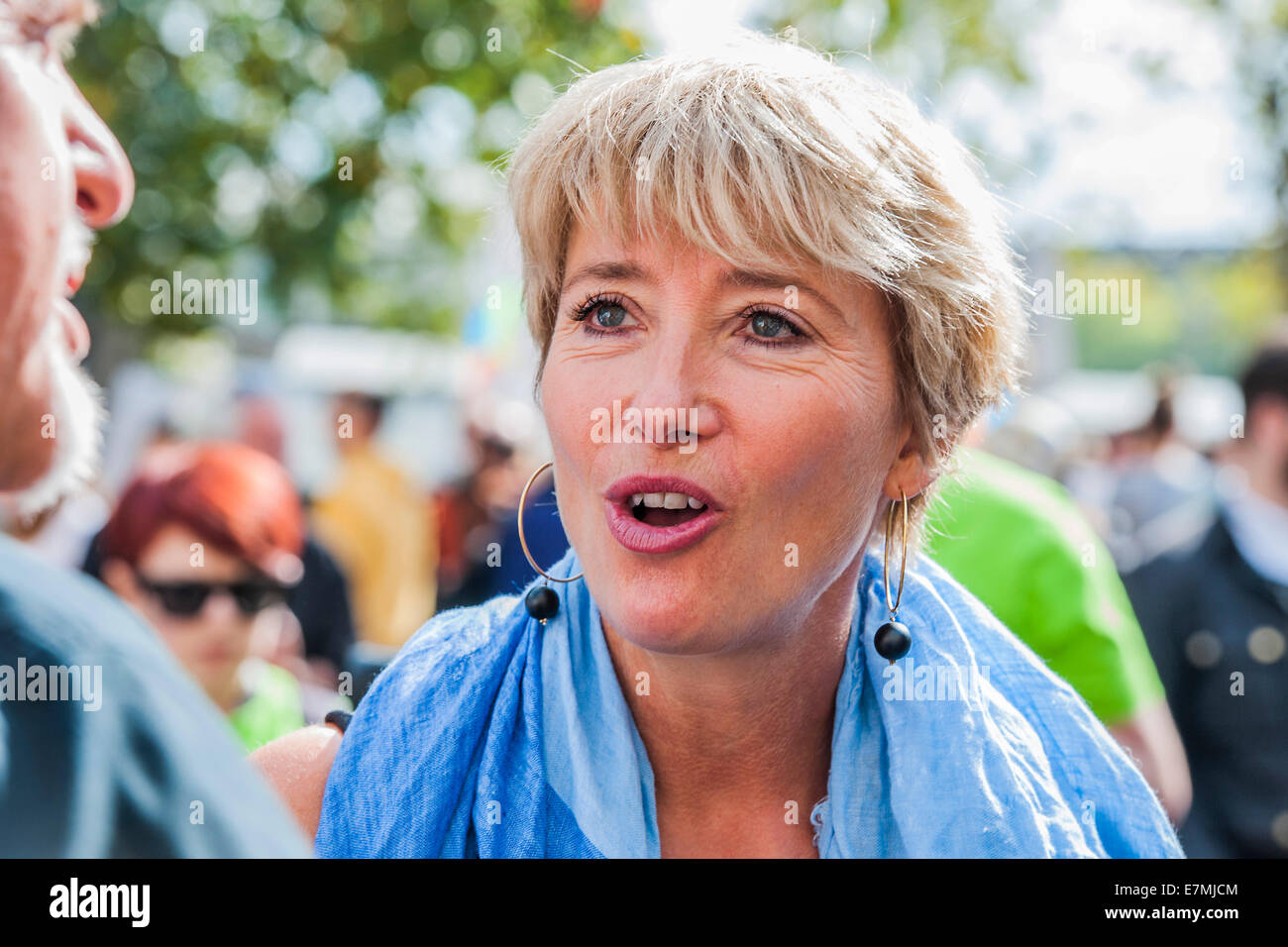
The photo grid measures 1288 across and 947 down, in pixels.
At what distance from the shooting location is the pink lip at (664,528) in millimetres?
1640

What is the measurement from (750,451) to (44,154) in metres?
1.06

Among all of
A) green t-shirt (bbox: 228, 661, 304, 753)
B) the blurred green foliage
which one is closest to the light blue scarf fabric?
green t-shirt (bbox: 228, 661, 304, 753)

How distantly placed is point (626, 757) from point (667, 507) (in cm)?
40

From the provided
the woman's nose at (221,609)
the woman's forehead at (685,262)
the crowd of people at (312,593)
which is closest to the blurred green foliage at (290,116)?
the crowd of people at (312,593)

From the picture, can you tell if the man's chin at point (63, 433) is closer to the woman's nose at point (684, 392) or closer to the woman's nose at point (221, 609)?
the woman's nose at point (684, 392)

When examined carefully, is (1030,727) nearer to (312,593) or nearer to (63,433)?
(63,433)

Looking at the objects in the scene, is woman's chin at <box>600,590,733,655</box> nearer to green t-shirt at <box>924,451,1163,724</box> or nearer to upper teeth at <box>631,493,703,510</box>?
upper teeth at <box>631,493,703,510</box>

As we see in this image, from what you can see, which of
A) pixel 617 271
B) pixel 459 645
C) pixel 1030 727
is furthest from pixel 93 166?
pixel 1030 727

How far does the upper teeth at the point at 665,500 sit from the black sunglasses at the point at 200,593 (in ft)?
6.14
